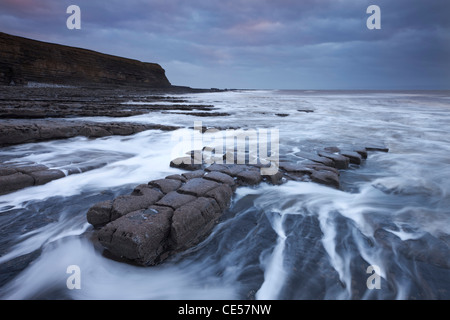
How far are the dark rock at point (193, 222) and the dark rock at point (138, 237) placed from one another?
0.09 metres

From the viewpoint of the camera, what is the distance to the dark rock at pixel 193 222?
242 centimetres

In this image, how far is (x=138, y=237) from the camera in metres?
2.15

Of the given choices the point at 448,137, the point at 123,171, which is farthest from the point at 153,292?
the point at 448,137

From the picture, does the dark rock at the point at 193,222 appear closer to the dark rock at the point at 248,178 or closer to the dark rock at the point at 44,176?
the dark rock at the point at 248,178

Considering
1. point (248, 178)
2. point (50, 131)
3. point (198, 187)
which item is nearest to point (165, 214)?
point (198, 187)

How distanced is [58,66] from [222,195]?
45297 millimetres

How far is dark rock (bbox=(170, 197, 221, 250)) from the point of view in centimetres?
242

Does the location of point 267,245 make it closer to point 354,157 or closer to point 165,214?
point 165,214

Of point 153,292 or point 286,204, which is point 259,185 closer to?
point 286,204

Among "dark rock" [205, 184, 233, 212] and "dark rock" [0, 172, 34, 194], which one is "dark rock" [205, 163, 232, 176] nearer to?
"dark rock" [205, 184, 233, 212]

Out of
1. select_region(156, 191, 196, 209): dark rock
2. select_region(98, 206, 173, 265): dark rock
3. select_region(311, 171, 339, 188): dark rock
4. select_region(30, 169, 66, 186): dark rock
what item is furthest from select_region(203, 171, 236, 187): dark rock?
select_region(30, 169, 66, 186): dark rock

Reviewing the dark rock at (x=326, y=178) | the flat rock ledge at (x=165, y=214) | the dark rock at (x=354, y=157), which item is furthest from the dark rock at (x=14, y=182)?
the dark rock at (x=354, y=157)

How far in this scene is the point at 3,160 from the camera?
5043 millimetres

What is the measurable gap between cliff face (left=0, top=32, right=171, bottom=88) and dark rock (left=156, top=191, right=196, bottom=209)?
125 ft
